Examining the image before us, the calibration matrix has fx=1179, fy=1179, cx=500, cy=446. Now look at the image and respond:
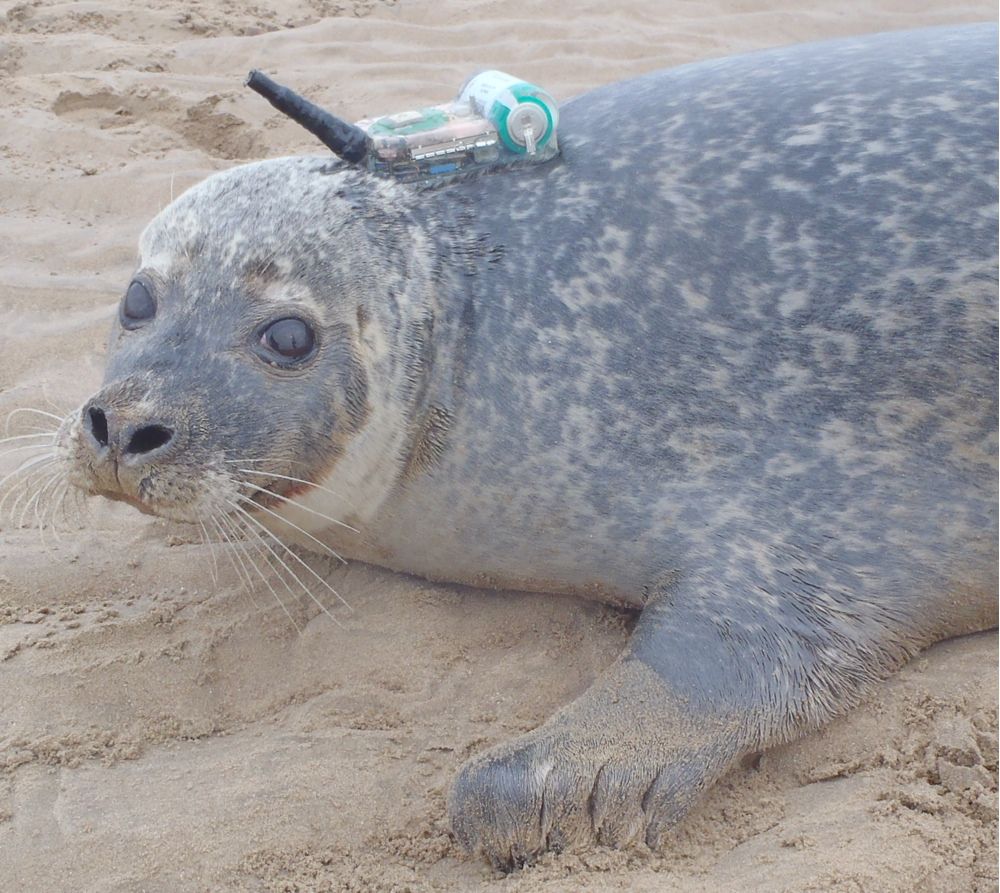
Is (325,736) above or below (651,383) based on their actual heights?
below

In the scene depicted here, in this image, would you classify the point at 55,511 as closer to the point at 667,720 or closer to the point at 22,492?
the point at 22,492

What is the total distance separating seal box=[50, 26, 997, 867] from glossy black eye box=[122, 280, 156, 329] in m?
0.01

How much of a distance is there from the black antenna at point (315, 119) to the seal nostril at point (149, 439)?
2.60 feet

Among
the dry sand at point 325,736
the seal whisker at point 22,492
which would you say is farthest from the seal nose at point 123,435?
the seal whisker at point 22,492

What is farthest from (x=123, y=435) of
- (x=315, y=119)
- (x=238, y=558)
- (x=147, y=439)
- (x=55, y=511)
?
(x=55, y=511)

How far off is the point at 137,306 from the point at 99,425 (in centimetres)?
37

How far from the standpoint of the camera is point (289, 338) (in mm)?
2564

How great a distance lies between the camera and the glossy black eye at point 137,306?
2.68m

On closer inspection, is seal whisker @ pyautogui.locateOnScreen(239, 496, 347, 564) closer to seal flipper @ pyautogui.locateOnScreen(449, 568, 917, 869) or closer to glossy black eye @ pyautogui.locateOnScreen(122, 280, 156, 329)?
glossy black eye @ pyautogui.locateOnScreen(122, 280, 156, 329)

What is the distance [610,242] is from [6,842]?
1.72m

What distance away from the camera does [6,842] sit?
6.95 ft

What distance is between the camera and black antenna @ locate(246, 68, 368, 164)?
2.68 meters

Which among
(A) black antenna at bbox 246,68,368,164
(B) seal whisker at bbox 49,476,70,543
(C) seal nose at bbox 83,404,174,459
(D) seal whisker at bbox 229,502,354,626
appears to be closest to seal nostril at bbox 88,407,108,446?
(C) seal nose at bbox 83,404,174,459

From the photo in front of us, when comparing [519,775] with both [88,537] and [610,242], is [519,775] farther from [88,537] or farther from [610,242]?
[88,537]
